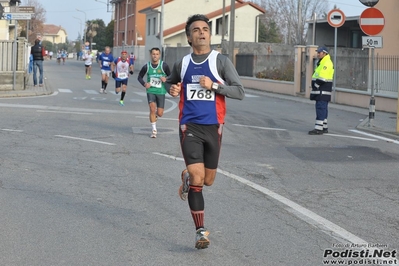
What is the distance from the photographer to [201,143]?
20.2ft

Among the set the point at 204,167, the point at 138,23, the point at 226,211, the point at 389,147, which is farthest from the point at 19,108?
the point at 138,23

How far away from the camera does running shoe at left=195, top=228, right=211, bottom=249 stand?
235 inches

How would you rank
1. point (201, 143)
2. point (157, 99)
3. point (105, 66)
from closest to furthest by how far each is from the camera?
1. point (201, 143)
2. point (157, 99)
3. point (105, 66)

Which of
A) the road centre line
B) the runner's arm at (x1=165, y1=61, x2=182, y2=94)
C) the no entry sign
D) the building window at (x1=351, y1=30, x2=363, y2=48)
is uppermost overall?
the building window at (x1=351, y1=30, x2=363, y2=48)

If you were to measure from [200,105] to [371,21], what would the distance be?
1148 cm

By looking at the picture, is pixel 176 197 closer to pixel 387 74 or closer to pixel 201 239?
pixel 201 239

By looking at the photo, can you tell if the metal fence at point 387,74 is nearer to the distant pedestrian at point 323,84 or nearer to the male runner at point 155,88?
the distant pedestrian at point 323,84

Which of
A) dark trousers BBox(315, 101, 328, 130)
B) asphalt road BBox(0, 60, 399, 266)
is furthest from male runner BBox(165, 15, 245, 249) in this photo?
dark trousers BBox(315, 101, 328, 130)

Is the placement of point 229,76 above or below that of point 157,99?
above

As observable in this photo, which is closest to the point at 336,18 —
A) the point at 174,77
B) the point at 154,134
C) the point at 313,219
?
the point at 154,134

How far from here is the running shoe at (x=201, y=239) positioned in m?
5.96

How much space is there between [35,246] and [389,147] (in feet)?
30.3

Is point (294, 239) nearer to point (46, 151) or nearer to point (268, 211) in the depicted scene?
point (268, 211)

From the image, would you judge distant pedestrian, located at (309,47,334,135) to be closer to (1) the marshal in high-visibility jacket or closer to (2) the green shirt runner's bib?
(1) the marshal in high-visibility jacket
